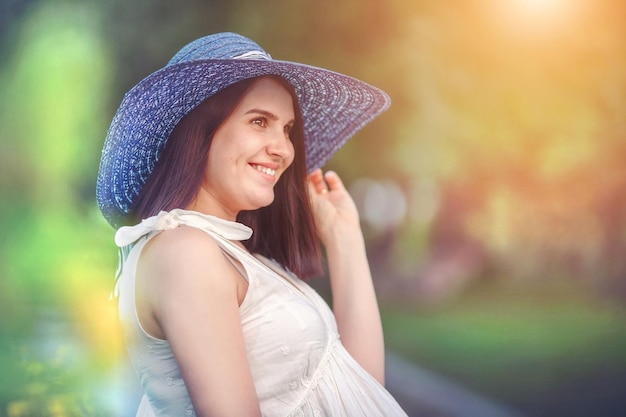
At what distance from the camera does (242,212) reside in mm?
1725

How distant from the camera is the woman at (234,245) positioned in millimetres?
1203

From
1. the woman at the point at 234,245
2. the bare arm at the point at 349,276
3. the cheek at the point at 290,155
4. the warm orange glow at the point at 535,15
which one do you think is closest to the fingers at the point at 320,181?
the bare arm at the point at 349,276

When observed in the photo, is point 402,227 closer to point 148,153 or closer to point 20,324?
point 148,153

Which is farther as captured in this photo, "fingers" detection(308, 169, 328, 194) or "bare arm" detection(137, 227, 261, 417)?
"fingers" detection(308, 169, 328, 194)

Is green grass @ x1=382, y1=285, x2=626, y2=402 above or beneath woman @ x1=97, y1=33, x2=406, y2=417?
beneath

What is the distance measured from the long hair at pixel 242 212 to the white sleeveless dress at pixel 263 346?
10 cm

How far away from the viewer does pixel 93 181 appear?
6.98 ft

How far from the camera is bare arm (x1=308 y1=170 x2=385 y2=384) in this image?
173 centimetres

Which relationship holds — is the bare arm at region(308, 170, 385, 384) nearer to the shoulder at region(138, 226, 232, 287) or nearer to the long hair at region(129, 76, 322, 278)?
the long hair at region(129, 76, 322, 278)

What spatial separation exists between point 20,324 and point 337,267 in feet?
3.18

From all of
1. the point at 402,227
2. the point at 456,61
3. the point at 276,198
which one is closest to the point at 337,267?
the point at 276,198

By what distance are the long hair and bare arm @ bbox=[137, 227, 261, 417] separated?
21cm

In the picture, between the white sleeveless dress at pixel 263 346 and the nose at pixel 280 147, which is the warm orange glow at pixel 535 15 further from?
the white sleeveless dress at pixel 263 346

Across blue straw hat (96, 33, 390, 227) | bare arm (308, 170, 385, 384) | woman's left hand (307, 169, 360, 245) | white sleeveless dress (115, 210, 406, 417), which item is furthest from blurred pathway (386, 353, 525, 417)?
blue straw hat (96, 33, 390, 227)
